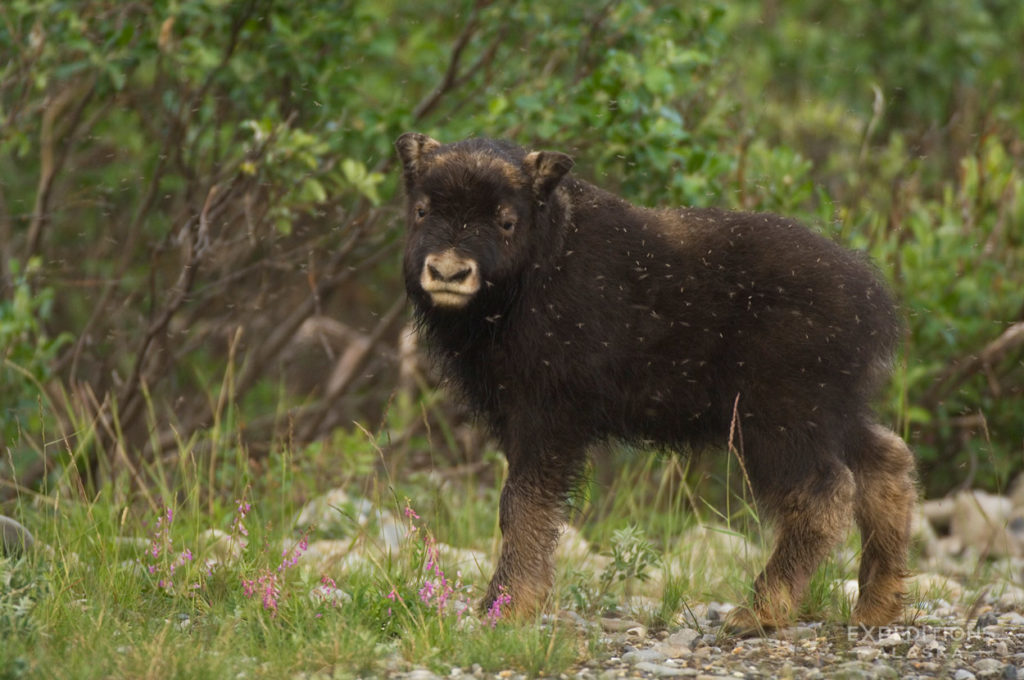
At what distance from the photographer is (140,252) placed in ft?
36.3

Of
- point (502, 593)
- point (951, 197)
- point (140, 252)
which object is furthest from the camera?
point (140, 252)

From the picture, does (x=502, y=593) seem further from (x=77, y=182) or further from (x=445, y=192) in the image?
(x=77, y=182)

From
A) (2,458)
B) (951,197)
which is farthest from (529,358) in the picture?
(951,197)

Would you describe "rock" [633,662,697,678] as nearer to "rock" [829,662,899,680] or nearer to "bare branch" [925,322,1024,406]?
"rock" [829,662,899,680]

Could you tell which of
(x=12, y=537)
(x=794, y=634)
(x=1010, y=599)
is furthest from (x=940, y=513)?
(x=12, y=537)

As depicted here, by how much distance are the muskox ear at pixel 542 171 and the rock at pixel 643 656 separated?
81.4 inches

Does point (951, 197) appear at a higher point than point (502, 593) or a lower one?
higher

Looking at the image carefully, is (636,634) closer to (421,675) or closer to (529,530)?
(529,530)

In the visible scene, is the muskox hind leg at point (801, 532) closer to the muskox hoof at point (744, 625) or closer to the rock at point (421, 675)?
the muskox hoof at point (744, 625)

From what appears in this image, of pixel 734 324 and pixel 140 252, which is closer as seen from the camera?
pixel 734 324

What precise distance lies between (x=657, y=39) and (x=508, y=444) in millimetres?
3469

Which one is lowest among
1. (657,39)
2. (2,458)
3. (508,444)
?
(2,458)

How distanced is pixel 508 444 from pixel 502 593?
28.3 inches

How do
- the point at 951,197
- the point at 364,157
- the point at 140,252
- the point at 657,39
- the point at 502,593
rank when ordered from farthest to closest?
the point at 140,252
the point at 951,197
the point at 364,157
the point at 657,39
the point at 502,593
